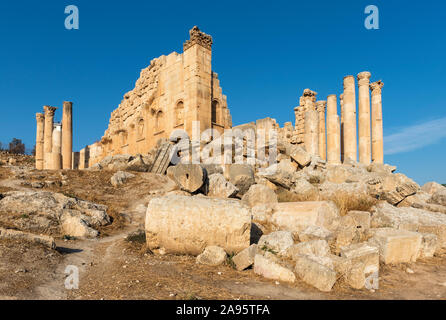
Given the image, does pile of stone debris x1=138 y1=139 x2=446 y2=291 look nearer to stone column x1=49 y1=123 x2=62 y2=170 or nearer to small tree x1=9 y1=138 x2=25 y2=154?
stone column x1=49 y1=123 x2=62 y2=170

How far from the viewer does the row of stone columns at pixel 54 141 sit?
66.6 ft

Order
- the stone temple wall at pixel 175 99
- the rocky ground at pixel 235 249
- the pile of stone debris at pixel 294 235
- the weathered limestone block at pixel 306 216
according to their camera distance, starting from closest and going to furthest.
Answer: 1. the rocky ground at pixel 235 249
2. the pile of stone debris at pixel 294 235
3. the weathered limestone block at pixel 306 216
4. the stone temple wall at pixel 175 99

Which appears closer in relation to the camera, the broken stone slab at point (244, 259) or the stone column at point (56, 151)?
the broken stone slab at point (244, 259)

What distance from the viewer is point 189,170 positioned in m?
8.82

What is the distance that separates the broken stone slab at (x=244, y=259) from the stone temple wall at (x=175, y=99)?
37.3ft

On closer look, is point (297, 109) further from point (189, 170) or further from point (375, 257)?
point (375, 257)

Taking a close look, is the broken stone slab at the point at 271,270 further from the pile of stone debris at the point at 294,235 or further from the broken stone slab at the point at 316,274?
the broken stone slab at the point at 316,274

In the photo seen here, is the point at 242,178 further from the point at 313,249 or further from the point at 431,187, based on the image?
the point at 431,187

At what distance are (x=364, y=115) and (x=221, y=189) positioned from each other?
13.3 metres

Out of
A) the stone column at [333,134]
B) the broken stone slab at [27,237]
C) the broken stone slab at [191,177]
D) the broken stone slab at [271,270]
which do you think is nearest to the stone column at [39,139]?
the broken stone slab at [191,177]

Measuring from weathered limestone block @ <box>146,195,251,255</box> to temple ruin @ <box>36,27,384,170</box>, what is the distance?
28.5 feet

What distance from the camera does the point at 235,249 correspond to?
4602 mm

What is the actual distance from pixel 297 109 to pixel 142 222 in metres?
16.1

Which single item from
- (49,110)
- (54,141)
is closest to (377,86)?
(49,110)
